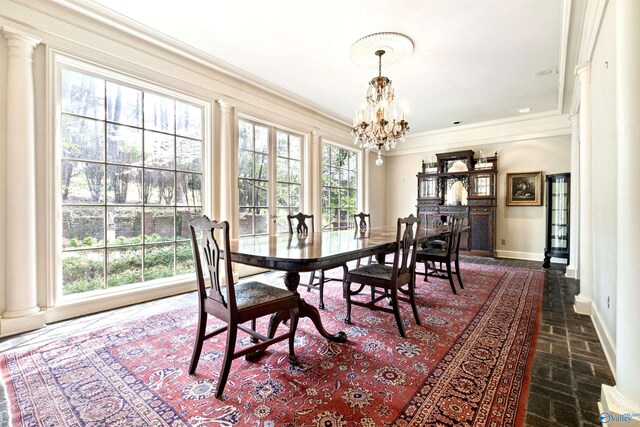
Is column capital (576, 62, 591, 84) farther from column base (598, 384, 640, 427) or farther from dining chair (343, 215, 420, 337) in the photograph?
column base (598, 384, 640, 427)

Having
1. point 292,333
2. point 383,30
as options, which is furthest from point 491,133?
point 292,333

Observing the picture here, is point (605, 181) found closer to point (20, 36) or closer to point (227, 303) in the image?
point (227, 303)

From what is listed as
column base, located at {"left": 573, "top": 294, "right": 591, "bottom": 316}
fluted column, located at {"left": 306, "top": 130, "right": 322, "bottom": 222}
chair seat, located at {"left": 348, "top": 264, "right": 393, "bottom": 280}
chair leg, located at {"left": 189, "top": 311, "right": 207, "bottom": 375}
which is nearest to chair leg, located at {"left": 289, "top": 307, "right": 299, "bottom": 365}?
chair leg, located at {"left": 189, "top": 311, "right": 207, "bottom": 375}

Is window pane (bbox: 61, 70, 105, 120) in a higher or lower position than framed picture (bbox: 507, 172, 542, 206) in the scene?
higher

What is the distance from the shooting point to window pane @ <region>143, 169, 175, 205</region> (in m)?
3.29

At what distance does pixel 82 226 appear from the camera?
283 centimetres

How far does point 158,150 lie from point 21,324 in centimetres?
205

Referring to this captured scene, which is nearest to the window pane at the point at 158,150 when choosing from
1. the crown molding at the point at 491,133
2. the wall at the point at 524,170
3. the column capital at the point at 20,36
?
the column capital at the point at 20,36

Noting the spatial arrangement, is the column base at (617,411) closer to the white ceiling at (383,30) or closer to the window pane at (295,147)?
the white ceiling at (383,30)

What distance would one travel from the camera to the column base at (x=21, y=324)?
2.29 meters

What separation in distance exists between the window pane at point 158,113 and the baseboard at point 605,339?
4.57 metres

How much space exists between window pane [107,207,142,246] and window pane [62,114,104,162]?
575mm

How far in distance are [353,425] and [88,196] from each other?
3148mm

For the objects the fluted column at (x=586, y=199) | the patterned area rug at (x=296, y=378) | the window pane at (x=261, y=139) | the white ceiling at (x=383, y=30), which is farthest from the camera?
the window pane at (x=261, y=139)
